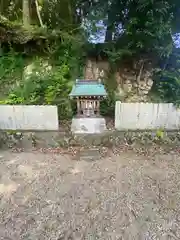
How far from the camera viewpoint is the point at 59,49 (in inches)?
282

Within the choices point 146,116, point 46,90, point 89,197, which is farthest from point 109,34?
point 89,197

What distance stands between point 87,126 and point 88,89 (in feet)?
2.93

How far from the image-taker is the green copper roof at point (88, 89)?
201 inches

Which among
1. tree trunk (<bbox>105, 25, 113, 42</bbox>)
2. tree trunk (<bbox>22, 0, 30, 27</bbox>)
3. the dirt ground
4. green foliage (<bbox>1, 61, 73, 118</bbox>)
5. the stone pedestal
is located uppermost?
tree trunk (<bbox>22, 0, 30, 27</bbox>)

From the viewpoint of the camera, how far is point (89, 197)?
3.26 m

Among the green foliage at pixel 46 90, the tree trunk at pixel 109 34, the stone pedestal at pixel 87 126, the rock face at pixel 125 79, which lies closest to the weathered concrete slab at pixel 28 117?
the stone pedestal at pixel 87 126

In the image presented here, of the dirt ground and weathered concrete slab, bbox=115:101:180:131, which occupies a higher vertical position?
weathered concrete slab, bbox=115:101:180:131

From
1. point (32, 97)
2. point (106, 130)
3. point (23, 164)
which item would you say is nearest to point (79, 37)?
point (32, 97)

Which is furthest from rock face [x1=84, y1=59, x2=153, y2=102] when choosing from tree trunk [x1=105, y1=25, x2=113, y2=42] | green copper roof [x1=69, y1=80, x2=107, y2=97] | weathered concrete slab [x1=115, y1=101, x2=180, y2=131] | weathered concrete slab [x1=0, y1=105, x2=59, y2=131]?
weathered concrete slab [x1=0, y1=105, x2=59, y2=131]

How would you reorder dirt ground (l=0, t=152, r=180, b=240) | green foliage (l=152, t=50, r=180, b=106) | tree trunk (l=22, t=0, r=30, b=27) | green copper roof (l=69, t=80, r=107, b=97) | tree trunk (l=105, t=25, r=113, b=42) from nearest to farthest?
dirt ground (l=0, t=152, r=180, b=240)
green copper roof (l=69, t=80, r=107, b=97)
green foliage (l=152, t=50, r=180, b=106)
tree trunk (l=105, t=25, r=113, b=42)
tree trunk (l=22, t=0, r=30, b=27)

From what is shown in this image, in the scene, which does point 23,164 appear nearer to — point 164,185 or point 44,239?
point 44,239

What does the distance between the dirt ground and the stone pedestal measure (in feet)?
3.52

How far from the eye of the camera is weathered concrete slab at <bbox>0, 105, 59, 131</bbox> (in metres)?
5.38

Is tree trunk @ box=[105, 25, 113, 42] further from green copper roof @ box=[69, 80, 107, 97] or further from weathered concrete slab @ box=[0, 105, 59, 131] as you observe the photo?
weathered concrete slab @ box=[0, 105, 59, 131]
